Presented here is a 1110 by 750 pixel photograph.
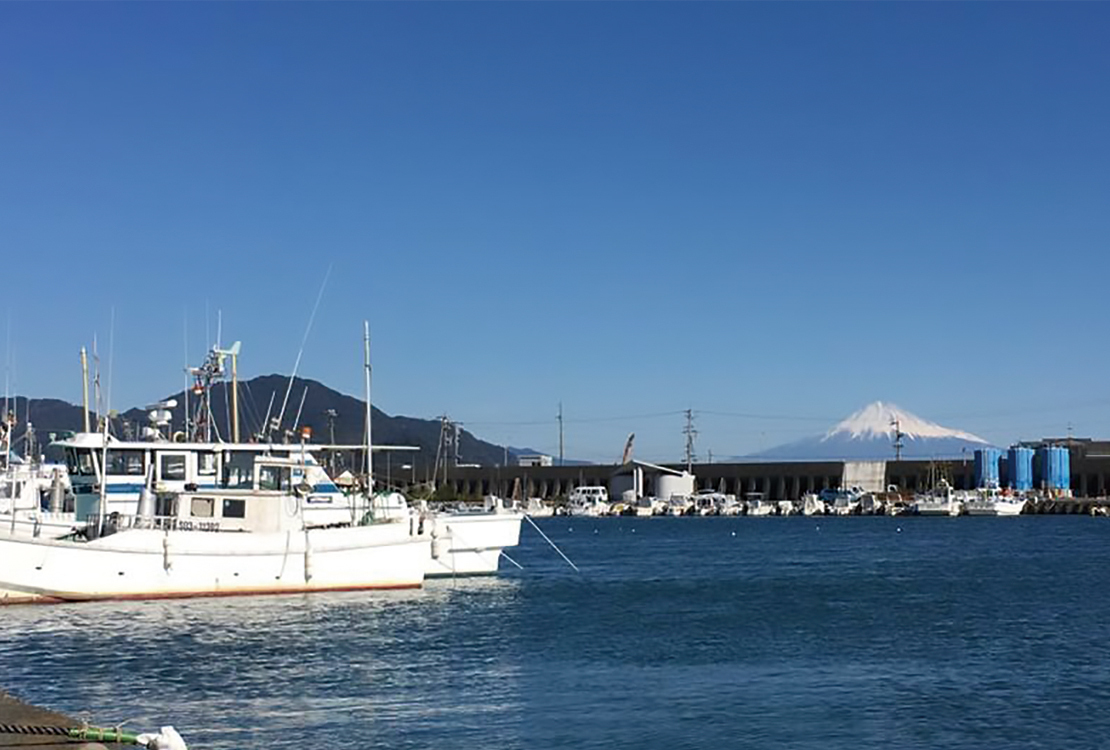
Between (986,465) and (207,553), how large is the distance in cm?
16520

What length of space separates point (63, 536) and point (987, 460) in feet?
542

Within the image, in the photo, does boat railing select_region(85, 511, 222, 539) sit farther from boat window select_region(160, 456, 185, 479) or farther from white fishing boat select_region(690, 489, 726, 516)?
white fishing boat select_region(690, 489, 726, 516)

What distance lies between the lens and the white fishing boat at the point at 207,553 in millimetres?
40500

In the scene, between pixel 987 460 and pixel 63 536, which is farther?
pixel 987 460

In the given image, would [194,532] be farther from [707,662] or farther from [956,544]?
[956,544]

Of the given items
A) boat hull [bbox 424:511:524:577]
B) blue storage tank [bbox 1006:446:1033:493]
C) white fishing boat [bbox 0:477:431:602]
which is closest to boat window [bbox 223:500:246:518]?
white fishing boat [bbox 0:477:431:602]

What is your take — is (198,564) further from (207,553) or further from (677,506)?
(677,506)

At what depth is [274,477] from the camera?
45969 millimetres

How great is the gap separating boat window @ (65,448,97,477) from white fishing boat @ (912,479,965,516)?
412 feet

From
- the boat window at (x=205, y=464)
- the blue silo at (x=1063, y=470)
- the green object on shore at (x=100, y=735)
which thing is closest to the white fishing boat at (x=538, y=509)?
the blue silo at (x=1063, y=470)

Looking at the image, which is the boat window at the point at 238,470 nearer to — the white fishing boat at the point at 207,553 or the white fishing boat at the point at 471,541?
the white fishing boat at the point at 207,553

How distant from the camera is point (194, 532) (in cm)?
4212

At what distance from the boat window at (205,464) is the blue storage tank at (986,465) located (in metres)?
158

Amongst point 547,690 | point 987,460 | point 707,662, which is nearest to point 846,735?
point 547,690
